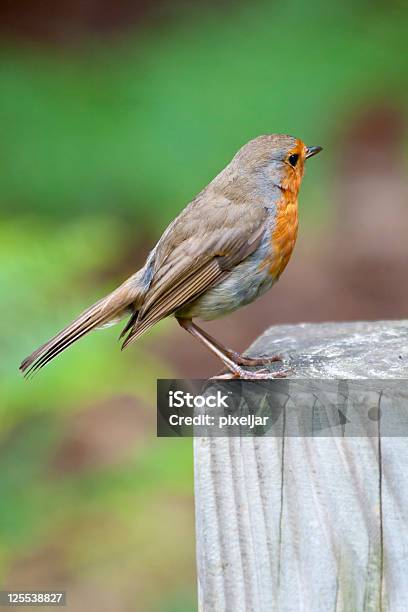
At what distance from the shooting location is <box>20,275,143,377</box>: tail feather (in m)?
3.23

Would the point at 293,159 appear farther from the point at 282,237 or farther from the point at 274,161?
the point at 282,237

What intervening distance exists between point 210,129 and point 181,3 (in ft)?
4.04

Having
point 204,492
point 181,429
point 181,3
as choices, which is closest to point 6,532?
point 181,429

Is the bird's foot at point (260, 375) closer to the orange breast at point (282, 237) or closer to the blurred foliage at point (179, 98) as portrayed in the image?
the orange breast at point (282, 237)

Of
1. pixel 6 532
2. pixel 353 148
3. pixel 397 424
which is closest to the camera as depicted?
pixel 397 424

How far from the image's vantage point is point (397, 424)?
2.02m

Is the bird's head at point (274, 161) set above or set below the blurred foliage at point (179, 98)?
below

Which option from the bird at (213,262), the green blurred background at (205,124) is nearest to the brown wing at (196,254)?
the bird at (213,262)

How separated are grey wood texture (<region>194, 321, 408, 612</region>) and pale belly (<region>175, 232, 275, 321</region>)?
1283mm

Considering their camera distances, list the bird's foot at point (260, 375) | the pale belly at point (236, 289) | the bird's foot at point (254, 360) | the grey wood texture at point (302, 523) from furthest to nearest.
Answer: the pale belly at point (236, 289)
the bird's foot at point (254, 360)
the bird's foot at point (260, 375)
the grey wood texture at point (302, 523)

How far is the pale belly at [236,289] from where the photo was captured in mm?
3338

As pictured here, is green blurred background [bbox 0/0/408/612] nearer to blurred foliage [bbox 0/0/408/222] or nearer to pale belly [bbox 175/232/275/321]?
blurred foliage [bbox 0/0/408/222]

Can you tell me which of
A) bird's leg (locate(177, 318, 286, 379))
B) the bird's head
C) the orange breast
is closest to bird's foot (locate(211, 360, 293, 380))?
bird's leg (locate(177, 318, 286, 379))

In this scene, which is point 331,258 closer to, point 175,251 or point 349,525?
point 175,251
